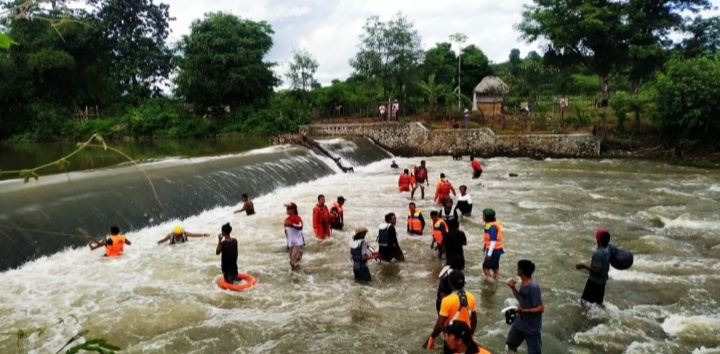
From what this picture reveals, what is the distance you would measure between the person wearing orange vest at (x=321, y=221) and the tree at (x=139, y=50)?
1386 inches

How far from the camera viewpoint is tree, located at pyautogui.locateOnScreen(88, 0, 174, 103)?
41969 mm

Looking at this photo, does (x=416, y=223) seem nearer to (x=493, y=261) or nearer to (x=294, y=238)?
(x=493, y=261)

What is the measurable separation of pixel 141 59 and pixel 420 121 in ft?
83.4

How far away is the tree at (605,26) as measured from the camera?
100ft

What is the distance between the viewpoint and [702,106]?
24.0 m

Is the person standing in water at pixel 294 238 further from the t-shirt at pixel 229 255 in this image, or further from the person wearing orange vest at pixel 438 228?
the person wearing orange vest at pixel 438 228

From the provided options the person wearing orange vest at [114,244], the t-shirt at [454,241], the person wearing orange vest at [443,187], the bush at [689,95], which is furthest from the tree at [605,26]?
the person wearing orange vest at [114,244]

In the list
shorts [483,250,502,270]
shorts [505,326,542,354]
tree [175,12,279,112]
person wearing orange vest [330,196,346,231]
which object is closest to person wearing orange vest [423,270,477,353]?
shorts [505,326,542,354]

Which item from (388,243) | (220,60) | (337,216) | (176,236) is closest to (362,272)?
(388,243)

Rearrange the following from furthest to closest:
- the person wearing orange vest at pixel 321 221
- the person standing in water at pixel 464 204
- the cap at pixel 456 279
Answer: the person standing in water at pixel 464 204 < the person wearing orange vest at pixel 321 221 < the cap at pixel 456 279

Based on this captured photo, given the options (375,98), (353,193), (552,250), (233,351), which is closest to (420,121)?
(375,98)

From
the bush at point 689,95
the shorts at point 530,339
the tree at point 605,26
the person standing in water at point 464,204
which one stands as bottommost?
the shorts at point 530,339

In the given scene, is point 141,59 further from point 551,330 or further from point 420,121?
point 551,330

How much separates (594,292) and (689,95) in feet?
69.5
